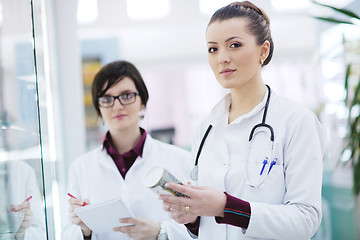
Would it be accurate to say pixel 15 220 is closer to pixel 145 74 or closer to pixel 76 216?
pixel 76 216

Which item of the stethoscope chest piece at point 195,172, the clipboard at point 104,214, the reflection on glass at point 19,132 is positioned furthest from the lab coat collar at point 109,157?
the reflection on glass at point 19,132

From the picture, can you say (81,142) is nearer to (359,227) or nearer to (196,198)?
(196,198)

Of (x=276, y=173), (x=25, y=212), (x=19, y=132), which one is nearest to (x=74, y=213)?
(x=25, y=212)

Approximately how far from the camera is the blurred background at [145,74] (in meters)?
1.07

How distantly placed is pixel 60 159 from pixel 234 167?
164cm

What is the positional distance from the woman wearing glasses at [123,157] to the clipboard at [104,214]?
5.9 inches

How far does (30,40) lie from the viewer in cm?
120

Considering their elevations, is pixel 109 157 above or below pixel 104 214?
above

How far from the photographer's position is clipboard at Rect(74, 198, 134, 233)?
1.37 metres

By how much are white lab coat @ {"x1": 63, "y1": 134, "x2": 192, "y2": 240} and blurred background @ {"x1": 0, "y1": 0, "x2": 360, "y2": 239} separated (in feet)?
0.57

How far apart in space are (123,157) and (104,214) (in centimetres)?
45

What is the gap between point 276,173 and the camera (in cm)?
117

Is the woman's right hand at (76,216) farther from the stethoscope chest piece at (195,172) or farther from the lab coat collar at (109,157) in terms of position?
the stethoscope chest piece at (195,172)

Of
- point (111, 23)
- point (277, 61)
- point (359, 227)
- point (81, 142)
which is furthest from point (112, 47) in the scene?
point (359, 227)
